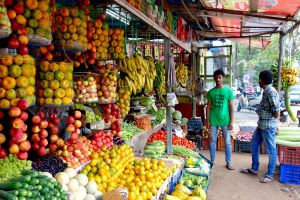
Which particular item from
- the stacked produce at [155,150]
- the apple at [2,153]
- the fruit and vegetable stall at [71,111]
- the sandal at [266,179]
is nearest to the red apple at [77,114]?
the fruit and vegetable stall at [71,111]

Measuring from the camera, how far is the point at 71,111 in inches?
136

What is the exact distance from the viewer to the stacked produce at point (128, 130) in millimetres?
4938

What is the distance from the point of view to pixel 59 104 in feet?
9.31

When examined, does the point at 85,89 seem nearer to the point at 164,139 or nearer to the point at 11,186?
the point at 11,186

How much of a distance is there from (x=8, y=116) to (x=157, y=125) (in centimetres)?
424

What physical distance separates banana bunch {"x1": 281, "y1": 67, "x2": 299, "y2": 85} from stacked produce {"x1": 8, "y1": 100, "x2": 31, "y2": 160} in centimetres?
690

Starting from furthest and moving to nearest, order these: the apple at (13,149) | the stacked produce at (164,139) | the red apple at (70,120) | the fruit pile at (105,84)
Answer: the stacked produce at (164,139) < the fruit pile at (105,84) < the red apple at (70,120) < the apple at (13,149)

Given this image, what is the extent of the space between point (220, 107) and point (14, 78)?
14.8 feet

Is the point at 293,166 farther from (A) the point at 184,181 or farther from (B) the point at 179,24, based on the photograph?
(B) the point at 179,24

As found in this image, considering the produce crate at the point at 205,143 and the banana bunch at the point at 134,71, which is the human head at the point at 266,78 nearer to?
the banana bunch at the point at 134,71

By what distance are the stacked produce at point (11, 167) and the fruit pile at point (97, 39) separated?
1392 mm

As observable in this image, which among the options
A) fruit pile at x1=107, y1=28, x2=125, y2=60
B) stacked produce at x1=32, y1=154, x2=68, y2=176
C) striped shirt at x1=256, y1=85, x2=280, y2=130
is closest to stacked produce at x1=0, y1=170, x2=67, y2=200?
stacked produce at x1=32, y1=154, x2=68, y2=176

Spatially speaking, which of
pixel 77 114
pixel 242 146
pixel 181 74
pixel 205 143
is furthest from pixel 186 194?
pixel 181 74

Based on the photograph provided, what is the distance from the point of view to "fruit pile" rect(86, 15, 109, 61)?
11.5 ft
